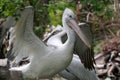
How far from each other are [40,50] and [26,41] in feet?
0.78

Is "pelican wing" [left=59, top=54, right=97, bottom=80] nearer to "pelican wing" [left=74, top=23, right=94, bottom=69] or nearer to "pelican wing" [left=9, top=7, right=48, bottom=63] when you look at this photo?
"pelican wing" [left=74, top=23, right=94, bottom=69]

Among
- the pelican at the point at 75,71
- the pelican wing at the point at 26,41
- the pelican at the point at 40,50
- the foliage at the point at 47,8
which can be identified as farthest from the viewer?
the pelican at the point at 75,71

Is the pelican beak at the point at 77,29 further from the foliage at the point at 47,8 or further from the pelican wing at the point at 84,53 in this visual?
Result: the pelican wing at the point at 84,53

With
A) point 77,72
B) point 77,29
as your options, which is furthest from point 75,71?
point 77,29

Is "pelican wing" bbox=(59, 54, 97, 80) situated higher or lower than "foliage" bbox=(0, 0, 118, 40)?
lower

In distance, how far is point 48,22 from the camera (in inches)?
326

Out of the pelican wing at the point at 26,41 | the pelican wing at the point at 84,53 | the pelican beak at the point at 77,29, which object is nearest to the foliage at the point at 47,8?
the pelican wing at the point at 26,41

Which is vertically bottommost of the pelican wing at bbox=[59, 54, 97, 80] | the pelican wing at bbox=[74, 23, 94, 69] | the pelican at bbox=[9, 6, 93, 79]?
the pelican wing at bbox=[59, 54, 97, 80]

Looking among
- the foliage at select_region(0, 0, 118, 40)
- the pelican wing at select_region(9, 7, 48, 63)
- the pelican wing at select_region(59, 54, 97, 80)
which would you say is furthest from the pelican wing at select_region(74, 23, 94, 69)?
the pelican wing at select_region(9, 7, 48, 63)

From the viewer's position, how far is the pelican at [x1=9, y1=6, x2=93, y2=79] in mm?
6170

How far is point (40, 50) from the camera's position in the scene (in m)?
6.46

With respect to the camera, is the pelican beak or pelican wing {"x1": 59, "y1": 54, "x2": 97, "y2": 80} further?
pelican wing {"x1": 59, "y1": 54, "x2": 97, "y2": 80}

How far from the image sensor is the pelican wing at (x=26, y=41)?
5961 millimetres

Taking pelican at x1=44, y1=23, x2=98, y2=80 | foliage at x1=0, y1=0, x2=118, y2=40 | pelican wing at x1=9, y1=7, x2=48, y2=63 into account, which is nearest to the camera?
pelican wing at x1=9, y1=7, x2=48, y2=63
